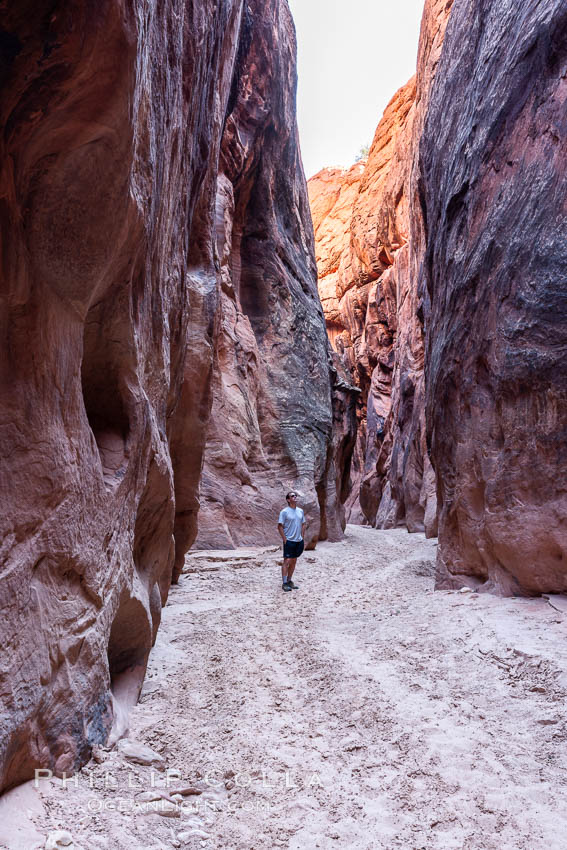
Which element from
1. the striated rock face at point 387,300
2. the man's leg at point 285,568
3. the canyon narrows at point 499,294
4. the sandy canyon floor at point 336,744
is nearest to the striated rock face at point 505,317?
the canyon narrows at point 499,294

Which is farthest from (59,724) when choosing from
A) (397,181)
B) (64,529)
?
(397,181)

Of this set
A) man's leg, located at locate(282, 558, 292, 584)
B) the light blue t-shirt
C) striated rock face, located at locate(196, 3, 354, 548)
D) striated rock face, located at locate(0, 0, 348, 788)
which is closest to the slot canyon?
striated rock face, located at locate(0, 0, 348, 788)

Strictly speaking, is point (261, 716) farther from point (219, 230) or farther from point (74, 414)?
point (219, 230)

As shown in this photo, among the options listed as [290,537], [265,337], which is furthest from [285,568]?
[265,337]

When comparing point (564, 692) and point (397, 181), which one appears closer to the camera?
point (564, 692)

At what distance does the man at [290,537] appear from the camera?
8.10 metres

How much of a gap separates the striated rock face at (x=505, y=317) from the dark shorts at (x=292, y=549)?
2159 millimetres

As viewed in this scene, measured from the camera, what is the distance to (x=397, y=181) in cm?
2750

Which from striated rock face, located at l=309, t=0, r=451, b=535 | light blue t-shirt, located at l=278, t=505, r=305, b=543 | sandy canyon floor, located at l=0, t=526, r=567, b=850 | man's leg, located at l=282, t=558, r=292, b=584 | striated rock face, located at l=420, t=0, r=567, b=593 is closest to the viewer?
sandy canyon floor, located at l=0, t=526, r=567, b=850

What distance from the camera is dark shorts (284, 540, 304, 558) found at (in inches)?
321

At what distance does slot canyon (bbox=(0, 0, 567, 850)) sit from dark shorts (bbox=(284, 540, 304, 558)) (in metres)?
0.57

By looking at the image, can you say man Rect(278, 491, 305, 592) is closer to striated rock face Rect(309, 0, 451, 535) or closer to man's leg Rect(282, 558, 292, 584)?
man's leg Rect(282, 558, 292, 584)

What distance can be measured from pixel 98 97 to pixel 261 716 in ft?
12.3

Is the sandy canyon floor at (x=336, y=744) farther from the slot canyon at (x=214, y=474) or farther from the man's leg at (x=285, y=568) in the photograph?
the man's leg at (x=285, y=568)
